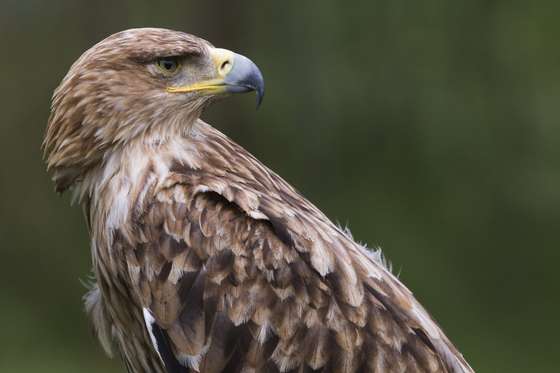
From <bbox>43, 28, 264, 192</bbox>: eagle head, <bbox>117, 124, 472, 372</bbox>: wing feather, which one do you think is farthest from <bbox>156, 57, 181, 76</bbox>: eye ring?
<bbox>117, 124, 472, 372</bbox>: wing feather

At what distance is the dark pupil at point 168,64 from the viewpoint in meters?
4.73

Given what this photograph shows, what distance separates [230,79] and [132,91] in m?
0.40

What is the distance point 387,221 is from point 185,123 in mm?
8179

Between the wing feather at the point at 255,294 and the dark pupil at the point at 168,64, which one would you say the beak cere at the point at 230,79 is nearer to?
the dark pupil at the point at 168,64

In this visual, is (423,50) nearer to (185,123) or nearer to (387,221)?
(387,221)

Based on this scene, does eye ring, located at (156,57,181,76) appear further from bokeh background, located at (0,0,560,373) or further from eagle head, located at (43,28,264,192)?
bokeh background, located at (0,0,560,373)

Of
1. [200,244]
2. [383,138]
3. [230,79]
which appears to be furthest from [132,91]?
[383,138]

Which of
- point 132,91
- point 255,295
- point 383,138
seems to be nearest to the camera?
point 255,295

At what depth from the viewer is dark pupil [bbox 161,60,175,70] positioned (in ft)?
15.5

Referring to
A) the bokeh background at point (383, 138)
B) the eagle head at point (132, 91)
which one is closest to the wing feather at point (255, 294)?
the eagle head at point (132, 91)

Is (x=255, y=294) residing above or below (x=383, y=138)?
above

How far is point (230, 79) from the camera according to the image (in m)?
4.76

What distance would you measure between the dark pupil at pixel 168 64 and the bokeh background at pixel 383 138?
20.7 ft

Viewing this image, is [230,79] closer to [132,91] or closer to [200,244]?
[132,91]
